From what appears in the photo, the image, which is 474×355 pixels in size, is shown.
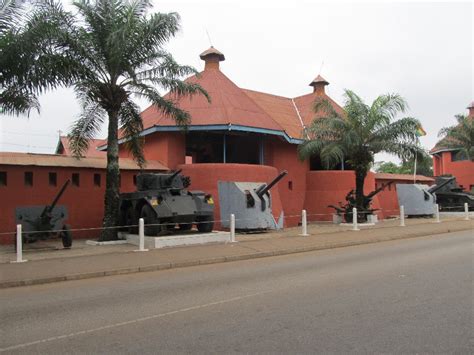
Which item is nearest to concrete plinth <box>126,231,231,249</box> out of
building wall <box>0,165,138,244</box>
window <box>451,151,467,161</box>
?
building wall <box>0,165,138,244</box>

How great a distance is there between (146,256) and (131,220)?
4274 millimetres

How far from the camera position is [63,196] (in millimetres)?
17531

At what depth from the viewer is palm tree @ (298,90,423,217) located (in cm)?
2233

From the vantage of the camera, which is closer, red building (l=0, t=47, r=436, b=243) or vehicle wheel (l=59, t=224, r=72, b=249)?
vehicle wheel (l=59, t=224, r=72, b=249)

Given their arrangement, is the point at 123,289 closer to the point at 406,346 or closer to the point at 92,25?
the point at 406,346

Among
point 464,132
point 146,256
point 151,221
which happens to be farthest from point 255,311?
point 464,132

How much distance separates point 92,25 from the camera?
14812mm

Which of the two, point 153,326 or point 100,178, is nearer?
point 153,326

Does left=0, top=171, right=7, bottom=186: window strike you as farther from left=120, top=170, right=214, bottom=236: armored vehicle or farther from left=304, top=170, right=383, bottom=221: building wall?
left=304, top=170, right=383, bottom=221: building wall

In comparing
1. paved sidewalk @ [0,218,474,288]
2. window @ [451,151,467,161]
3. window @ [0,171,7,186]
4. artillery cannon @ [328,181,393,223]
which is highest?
window @ [451,151,467,161]

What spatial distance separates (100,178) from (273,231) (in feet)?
23.9

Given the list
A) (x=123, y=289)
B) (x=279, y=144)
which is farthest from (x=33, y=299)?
(x=279, y=144)

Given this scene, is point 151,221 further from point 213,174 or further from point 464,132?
point 464,132

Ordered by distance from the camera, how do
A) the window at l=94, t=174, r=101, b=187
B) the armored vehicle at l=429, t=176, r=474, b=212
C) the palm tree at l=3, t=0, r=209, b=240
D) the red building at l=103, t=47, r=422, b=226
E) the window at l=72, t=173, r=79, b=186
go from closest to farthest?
the palm tree at l=3, t=0, r=209, b=240 < the window at l=72, t=173, r=79, b=186 < the window at l=94, t=174, r=101, b=187 < the red building at l=103, t=47, r=422, b=226 < the armored vehicle at l=429, t=176, r=474, b=212
